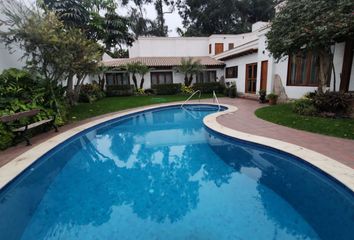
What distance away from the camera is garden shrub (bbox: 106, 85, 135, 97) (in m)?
Result: 19.1

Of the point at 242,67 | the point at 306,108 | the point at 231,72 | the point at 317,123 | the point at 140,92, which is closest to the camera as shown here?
the point at 317,123

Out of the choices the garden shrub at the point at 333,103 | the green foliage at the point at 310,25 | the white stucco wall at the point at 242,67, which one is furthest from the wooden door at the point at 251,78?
the garden shrub at the point at 333,103

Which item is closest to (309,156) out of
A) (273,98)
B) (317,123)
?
(317,123)

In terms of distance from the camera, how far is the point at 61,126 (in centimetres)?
823

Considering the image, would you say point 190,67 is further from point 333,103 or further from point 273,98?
point 333,103

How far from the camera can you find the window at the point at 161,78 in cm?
2077

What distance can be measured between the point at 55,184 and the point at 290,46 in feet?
28.5

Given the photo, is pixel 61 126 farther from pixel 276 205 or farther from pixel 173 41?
pixel 173 41

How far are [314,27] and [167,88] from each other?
13.7 metres

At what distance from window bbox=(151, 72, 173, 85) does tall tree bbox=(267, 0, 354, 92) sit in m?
13.2

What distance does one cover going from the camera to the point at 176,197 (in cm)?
387

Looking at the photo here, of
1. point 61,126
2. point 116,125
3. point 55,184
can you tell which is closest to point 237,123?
point 116,125

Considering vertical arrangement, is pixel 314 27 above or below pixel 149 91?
above

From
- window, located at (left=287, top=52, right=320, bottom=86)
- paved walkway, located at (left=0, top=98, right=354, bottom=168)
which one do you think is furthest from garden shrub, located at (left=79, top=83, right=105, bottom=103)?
window, located at (left=287, top=52, right=320, bottom=86)
